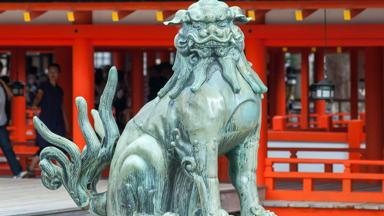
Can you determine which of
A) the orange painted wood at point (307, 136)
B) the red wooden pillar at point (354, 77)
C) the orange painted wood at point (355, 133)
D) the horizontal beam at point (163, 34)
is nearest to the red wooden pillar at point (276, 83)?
the orange painted wood at point (307, 136)

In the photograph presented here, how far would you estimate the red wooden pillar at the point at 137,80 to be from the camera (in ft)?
64.1

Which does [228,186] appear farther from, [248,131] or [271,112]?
[271,112]

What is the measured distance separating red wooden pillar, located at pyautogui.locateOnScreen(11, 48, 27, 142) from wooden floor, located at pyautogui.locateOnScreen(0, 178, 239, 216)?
643 cm

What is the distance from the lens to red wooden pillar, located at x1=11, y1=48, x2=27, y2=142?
2147cm

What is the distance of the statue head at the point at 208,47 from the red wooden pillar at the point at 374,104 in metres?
8.88

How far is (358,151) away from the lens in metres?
16.5

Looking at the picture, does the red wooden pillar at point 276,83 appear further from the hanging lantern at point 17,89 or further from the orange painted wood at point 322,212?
the orange painted wood at point 322,212

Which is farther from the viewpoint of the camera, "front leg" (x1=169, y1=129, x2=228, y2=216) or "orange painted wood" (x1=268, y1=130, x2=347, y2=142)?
"orange painted wood" (x1=268, y1=130, x2=347, y2=142)

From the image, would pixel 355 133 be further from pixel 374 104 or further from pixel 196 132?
pixel 196 132

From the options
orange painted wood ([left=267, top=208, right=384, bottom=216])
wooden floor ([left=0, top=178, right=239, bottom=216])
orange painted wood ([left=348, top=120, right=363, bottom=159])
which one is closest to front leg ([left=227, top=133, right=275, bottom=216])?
wooden floor ([left=0, top=178, right=239, bottom=216])

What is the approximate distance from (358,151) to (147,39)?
3530 mm

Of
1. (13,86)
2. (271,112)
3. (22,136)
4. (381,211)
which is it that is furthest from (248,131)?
(271,112)

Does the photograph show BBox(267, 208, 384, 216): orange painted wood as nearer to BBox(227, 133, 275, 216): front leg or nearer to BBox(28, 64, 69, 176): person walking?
BBox(28, 64, 69, 176): person walking

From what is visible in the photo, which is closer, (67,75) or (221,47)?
(221,47)
